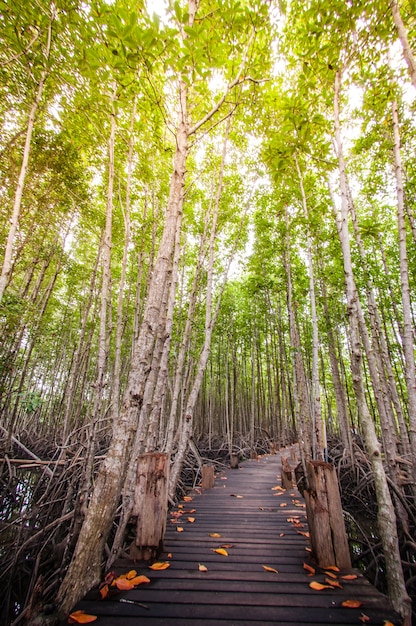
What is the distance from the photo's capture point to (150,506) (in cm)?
245

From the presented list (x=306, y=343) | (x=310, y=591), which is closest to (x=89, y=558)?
(x=310, y=591)

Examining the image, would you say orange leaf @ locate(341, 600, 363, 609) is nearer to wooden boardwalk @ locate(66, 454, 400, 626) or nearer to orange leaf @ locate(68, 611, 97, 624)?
wooden boardwalk @ locate(66, 454, 400, 626)

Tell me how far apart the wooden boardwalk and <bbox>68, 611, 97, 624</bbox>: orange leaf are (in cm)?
5

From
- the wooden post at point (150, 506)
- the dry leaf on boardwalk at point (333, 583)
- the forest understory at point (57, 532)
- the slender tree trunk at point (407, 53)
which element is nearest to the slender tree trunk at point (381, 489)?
the dry leaf on boardwalk at point (333, 583)

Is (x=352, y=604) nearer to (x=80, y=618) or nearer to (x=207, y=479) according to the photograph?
(x=80, y=618)

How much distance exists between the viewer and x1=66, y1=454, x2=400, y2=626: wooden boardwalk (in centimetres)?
165

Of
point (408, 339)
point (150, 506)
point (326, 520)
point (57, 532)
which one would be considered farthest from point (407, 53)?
point (57, 532)

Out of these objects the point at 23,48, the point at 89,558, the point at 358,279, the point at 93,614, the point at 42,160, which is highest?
the point at 42,160

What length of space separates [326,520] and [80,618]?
206cm

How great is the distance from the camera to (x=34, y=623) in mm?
1705

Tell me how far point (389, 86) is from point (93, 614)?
21.4ft

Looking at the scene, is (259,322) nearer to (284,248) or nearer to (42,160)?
(284,248)

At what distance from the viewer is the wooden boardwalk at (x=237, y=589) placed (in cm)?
165

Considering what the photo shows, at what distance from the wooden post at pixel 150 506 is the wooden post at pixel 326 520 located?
4.66ft
